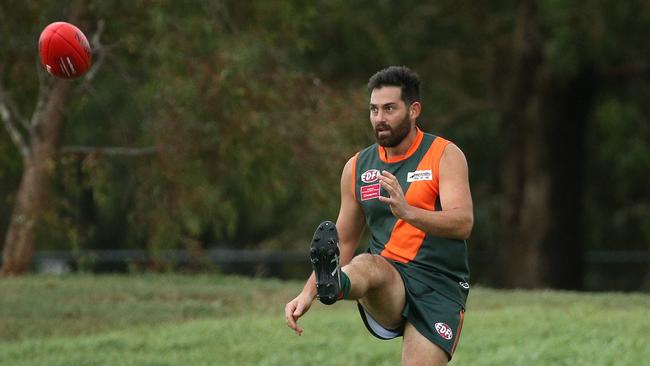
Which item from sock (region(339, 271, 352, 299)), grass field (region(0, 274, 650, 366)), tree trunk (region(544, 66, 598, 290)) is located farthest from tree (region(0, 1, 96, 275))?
sock (region(339, 271, 352, 299))

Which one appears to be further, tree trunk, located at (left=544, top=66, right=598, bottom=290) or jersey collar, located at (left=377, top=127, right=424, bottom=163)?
tree trunk, located at (left=544, top=66, right=598, bottom=290)

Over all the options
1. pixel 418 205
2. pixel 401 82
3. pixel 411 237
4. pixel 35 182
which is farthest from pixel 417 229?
pixel 35 182

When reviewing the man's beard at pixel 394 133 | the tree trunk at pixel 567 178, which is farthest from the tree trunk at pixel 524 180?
the man's beard at pixel 394 133

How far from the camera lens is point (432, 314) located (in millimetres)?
6512

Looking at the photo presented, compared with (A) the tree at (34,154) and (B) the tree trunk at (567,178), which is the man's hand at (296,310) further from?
(B) the tree trunk at (567,178)

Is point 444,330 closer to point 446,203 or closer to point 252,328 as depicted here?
point 446,203

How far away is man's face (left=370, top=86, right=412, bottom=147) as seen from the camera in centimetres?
655

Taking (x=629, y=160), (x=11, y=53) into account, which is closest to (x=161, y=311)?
(x=11, y=53)

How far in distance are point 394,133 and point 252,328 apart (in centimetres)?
583

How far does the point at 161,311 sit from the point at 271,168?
13.9 feet

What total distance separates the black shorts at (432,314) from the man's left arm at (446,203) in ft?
1.16

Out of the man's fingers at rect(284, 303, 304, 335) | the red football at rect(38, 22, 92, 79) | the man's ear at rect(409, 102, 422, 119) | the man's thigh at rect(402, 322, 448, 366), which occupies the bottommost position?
the man's thigh at rect(402, 322, 448, 366)

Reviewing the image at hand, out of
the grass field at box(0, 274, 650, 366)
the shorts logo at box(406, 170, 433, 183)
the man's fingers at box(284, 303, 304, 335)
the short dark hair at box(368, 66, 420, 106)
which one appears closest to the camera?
the man's fingers at box(284, 303, 304, 335)

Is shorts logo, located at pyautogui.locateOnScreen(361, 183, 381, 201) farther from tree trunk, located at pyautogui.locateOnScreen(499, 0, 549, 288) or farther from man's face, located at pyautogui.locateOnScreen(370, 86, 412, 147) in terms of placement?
tree trunk, located at pyautogui.locateOnScreen(499, 0, 549, 288)
